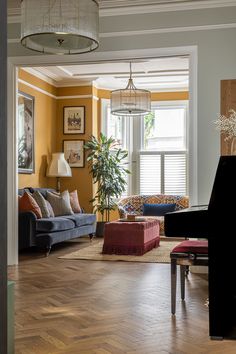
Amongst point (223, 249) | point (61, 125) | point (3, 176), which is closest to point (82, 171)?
point (61, 125)

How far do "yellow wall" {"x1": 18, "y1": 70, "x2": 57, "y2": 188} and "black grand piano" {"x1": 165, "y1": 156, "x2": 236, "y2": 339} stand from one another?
674cm

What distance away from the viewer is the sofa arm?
272 inches

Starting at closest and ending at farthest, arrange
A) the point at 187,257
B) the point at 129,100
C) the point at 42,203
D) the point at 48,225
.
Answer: the point at 187,257 < the point at 48,225 < the point at 42,203 < the point at 129,100

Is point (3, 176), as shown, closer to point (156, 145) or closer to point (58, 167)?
point (58, 167)

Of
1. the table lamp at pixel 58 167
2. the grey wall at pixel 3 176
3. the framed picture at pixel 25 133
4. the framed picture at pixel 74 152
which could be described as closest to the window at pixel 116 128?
the framed picture at pixel 74 152

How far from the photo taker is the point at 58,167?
366 inches

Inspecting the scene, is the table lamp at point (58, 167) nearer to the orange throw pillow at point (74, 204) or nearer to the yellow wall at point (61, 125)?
the yellow wall at point (61, 125)

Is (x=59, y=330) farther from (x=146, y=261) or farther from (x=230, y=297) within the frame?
(x=146, y=261)

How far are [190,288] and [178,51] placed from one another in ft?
8.74

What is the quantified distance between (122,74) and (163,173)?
2.39 metres

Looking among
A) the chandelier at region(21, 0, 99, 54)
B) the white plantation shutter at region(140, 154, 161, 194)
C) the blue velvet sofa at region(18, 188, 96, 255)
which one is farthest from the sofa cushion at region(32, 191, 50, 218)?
the chandelier at region(21, 0, 99, 54)

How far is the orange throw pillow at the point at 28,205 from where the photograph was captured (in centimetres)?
716

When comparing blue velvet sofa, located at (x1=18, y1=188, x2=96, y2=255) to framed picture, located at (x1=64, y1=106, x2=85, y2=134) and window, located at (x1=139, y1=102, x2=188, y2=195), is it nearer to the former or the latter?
framed picture, located at (x1=64, y1=106, x2=85, y2=134)

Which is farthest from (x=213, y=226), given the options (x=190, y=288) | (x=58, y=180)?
(x=58, y=180)
